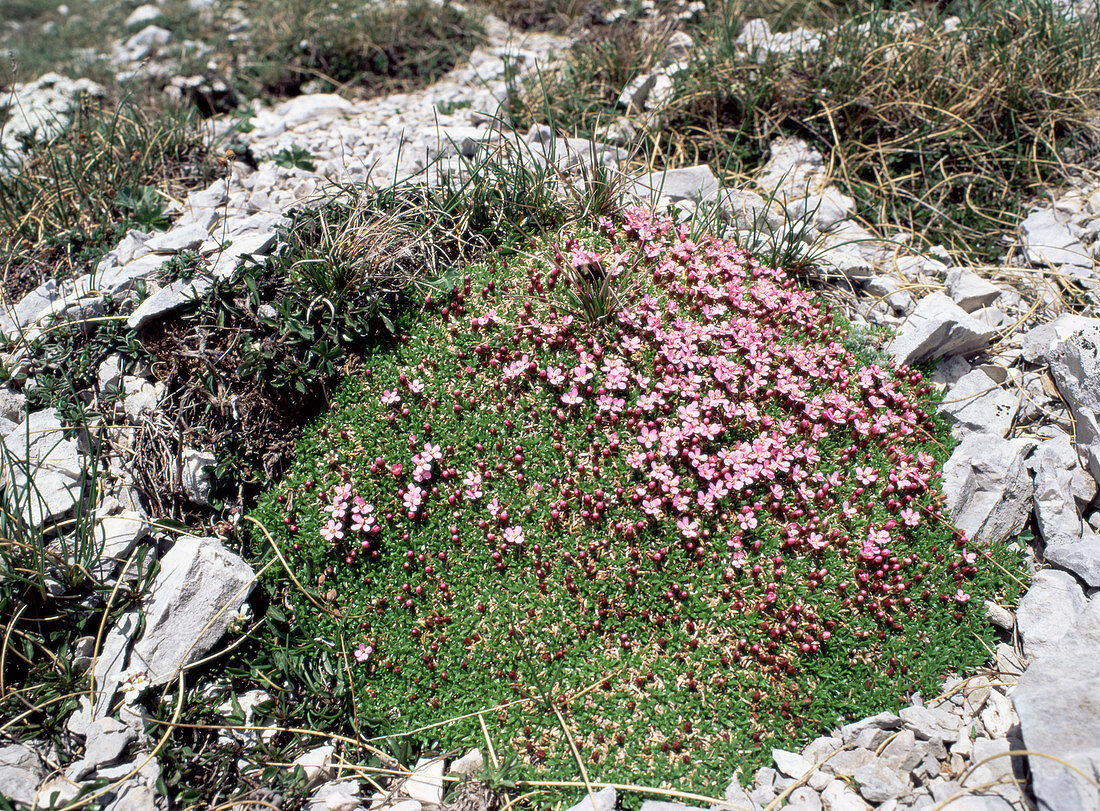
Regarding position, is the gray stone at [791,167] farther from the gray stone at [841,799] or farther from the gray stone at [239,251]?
the gray stone at [841,799]

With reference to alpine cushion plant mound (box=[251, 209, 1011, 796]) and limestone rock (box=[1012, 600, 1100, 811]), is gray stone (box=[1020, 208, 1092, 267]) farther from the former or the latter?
limestone rock (box=[1012, 600, 1100, 811])

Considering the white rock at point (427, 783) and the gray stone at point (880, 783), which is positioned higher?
the gray stone at point (880, 783)

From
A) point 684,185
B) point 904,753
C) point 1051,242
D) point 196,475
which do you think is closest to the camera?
point 904,753

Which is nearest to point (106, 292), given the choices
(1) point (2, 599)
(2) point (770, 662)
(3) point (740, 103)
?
(1) point (2, 599)

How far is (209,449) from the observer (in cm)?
432

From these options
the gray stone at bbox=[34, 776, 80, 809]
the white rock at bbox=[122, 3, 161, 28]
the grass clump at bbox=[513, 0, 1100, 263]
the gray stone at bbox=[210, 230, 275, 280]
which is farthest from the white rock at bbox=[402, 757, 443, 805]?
the white rock at bbox=[122, 3, 161, 28]

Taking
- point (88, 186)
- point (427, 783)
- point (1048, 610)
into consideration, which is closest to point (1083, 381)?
point (1048, 610)

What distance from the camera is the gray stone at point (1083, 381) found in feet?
14.1

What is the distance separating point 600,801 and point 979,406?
3.77 m

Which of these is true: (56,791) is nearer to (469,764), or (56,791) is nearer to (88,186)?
(469,764)

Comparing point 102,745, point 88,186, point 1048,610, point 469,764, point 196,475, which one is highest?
point 88,186

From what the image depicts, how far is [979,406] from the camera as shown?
184 inches

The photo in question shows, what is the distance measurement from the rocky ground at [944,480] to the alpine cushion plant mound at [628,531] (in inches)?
8.9

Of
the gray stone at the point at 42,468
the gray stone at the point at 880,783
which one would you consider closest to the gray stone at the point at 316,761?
the gray stone at the point at 42,468
